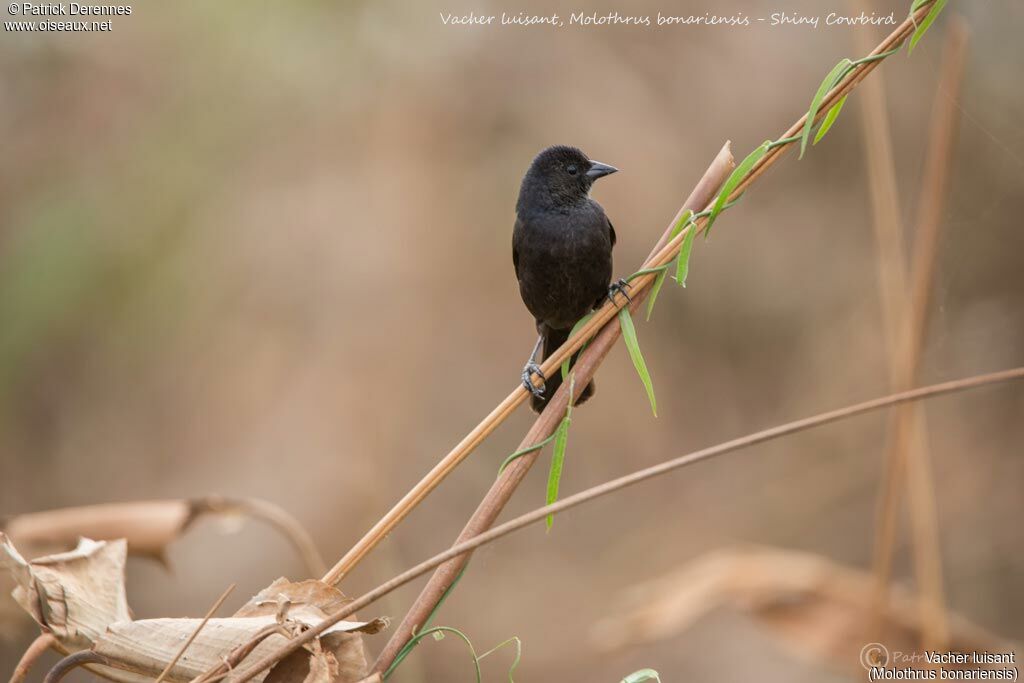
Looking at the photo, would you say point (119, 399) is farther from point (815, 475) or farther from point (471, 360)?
point (815, 475)

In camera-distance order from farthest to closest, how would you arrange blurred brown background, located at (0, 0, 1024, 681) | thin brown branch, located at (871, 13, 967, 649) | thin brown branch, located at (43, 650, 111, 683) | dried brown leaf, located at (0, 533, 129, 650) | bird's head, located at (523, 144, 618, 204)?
1. blurred brown background, located at (0, 0, 1024, 681)
2. bird's head, located at (523, 144, 618, 204)
3. thin brown branch, located at (871, 13, 967, 649)
4. dried brown leaf, located at (0, 533, 129, 650)
5. thin brown branch, located at (43, 650, 111, 683)

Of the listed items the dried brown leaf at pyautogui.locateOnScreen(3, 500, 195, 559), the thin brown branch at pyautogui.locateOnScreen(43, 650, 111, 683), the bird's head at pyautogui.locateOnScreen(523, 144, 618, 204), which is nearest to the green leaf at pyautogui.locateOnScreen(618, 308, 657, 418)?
the thin brown branch at pyautogui.locateOnScreen(43, 650, 111, 683)

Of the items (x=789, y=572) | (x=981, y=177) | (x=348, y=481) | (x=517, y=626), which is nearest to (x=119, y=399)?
(x=348, y=481)

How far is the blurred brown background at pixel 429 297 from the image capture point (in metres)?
5.54

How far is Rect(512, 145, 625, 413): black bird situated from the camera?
3297 millimetres

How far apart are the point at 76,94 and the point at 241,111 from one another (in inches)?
38.5

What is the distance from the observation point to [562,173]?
3.47 meters

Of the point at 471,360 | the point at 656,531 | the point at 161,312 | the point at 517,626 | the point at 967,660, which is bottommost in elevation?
the point at 517,626

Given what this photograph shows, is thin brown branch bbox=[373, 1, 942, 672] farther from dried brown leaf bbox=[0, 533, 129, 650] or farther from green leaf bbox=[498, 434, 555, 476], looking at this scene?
dried brown leaf bbox=[0, 533, 129, 650]

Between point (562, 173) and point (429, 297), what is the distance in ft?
8.77

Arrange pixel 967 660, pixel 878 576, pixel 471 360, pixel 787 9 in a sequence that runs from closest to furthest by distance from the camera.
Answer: pixel 878 576 → pixel 967 660 → pixel 787 9 → pixel 471 360

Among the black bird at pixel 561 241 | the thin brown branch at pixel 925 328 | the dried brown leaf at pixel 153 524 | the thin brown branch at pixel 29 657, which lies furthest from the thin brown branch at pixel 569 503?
the black bird at pixel 561 241

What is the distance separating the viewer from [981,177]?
4.50m

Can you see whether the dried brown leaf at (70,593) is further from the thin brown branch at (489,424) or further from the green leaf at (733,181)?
the green leaf at (733,181)
